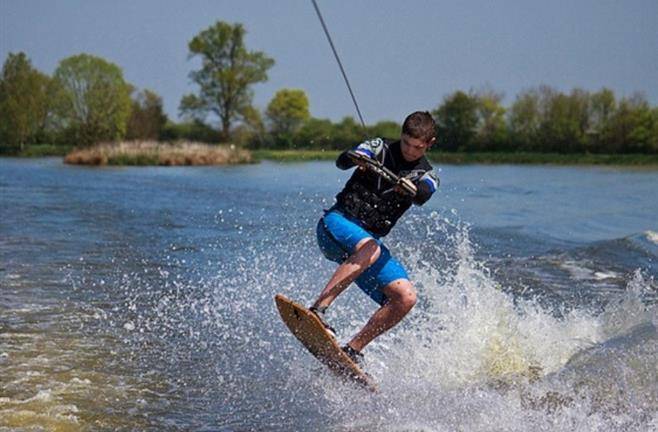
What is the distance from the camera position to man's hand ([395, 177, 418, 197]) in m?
5.42

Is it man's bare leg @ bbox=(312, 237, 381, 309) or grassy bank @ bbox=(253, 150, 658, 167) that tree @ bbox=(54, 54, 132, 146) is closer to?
grassy bank @ bbox=(253, 150, 658, 167)

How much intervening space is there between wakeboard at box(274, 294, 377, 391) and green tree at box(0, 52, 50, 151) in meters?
67.2

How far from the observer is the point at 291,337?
23.6 ft

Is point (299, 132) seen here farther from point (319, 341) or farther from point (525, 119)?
point (319, 341)

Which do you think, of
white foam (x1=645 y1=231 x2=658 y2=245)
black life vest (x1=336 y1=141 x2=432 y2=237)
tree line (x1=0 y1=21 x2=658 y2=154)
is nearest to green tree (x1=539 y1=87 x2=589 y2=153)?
tree line (x1=0 y1=21 x2=658 y2=154)

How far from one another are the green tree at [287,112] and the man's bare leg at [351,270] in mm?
71744

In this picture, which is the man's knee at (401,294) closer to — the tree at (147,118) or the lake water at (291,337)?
the lake water at (291,337)

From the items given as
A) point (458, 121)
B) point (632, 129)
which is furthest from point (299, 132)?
point (632, 129)

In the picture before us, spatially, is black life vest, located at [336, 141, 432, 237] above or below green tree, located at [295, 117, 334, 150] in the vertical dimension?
above

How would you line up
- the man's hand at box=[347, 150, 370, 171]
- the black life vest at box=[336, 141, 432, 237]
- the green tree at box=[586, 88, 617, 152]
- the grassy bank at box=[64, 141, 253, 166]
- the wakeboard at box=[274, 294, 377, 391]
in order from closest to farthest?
the wakeboard at box=[274, 294, 377, 391]
the man's hand at box=[347, 150, 370, 171]
the black life vest at box=[336, 141, 432, 237]
the grassy bank at box=[64, 141, 253, 166]
the green tree at box=[586, 88, 617, 152]

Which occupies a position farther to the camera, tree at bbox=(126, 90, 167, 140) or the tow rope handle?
tree at bbox=(126, 90, 167, 140)

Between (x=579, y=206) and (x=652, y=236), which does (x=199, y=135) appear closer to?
(x=579, y=206)

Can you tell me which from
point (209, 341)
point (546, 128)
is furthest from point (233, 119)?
point (209, 341)

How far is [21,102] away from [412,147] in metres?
69.0
